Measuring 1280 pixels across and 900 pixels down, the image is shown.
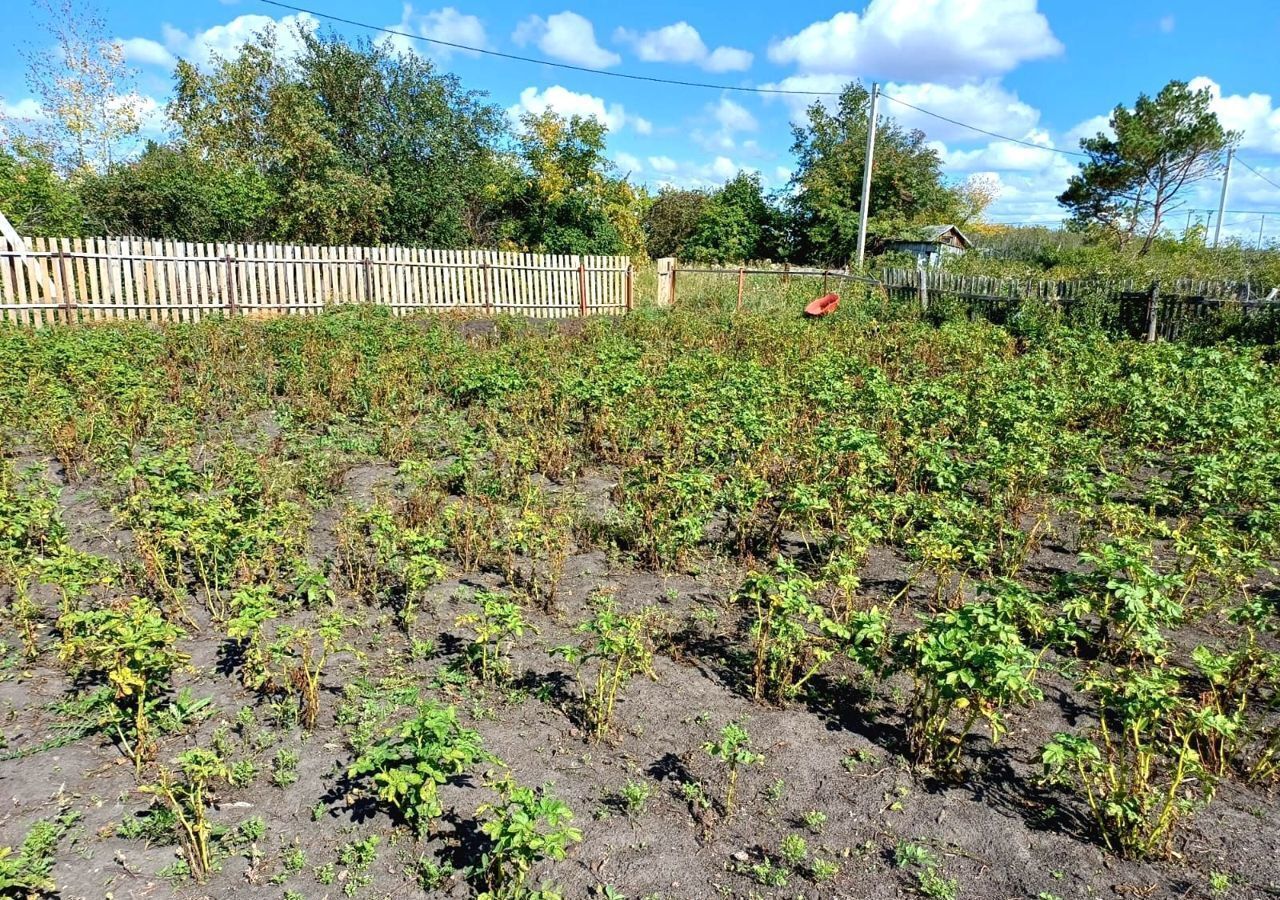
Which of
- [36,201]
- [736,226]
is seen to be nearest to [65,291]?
[36,201]

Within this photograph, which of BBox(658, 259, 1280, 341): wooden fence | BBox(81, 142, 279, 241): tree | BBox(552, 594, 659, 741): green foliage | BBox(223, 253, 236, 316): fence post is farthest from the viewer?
BBox(81, 142, 279, 241): tree

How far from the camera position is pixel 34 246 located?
1372 cm

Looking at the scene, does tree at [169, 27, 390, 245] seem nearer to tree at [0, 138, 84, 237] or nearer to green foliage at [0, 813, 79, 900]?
tree at [0, 138, 84, 237]

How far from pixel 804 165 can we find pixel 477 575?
140 ft

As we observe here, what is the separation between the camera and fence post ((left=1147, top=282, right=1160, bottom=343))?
1439 centimetres

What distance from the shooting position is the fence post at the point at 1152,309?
1439 centimetres

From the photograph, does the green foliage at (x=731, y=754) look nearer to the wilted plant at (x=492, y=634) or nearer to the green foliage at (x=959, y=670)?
the green foliage at (x=959, y=670)

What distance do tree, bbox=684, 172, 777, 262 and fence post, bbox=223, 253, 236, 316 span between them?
2490cm

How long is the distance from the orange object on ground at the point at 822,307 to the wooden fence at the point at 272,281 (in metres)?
4.43

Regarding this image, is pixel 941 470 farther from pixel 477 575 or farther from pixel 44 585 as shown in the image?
pixel 44 585

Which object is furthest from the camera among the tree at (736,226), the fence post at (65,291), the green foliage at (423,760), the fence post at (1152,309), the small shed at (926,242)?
the tree at (736,226)

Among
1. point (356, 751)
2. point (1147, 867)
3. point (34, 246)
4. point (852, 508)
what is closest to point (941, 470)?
point (852, 508)

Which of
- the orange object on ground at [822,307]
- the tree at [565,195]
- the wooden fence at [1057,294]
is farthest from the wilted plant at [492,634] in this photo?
the tree at [565,195]

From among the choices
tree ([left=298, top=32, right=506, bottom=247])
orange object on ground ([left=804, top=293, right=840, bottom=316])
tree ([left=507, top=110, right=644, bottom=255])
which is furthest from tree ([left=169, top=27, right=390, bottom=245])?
orange object on ground ([left=804, top=293, right=840, bottom=316])
